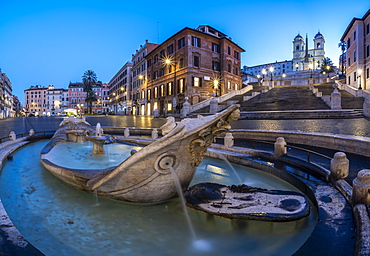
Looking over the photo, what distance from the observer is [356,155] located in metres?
7.36

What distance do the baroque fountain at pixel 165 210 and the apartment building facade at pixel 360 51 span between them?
39995 mm

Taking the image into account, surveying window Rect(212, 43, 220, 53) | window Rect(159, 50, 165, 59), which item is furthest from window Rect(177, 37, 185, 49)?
window Rect(159, 50, 165, 59)

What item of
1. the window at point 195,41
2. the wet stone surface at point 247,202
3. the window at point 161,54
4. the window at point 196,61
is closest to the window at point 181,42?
the window at point 195,41

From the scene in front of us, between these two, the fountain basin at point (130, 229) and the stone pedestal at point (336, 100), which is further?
the stone pedestal at point (336, 100)

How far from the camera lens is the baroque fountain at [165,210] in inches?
121

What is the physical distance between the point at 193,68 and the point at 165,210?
34.4 m

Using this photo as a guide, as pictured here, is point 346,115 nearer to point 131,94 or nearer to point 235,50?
point 235,50

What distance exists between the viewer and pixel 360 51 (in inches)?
1486

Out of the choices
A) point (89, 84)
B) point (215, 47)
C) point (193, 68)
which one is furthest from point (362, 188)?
point (89, 84)

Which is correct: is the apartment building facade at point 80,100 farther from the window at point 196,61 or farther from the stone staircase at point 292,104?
the stone staircase at point 292,104

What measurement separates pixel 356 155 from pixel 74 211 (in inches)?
324

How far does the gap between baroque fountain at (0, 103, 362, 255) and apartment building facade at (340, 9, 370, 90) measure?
40.0 m

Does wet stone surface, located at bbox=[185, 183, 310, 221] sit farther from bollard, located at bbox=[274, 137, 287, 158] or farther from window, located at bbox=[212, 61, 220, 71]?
window, located at bbox=[212, 61, 220, 71]

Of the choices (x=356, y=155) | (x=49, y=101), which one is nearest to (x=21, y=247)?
(x=356, y=155)
